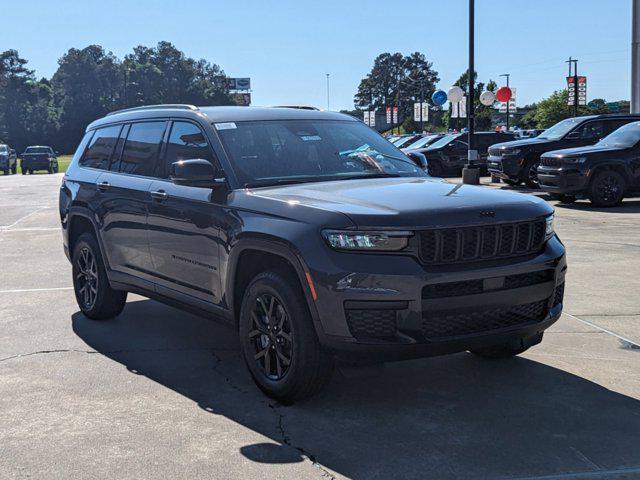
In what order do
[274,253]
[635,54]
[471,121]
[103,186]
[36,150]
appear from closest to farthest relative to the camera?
1. [274,253]
2. [103,186]
3. [471,121]
4. [635,54]
5. [36,150]

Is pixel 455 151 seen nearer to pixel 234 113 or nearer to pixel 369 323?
pixel 234 113

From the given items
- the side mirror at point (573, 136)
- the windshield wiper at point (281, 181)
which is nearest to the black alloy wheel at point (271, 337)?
the windshield wiper at point (281, 181)

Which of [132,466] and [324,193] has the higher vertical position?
[324,193]

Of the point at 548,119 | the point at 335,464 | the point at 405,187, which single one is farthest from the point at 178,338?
the point at 548,119

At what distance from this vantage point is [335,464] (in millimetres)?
4035

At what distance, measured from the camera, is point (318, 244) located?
4.50 metres

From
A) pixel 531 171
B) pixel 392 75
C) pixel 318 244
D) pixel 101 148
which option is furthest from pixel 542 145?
pixel 392 75

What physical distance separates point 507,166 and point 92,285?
50.6 ft

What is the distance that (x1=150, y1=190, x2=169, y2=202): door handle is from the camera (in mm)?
5988

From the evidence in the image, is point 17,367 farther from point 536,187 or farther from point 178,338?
point 536,187

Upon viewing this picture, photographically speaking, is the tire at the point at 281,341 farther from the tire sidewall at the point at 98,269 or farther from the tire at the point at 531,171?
the tire at the point at 531,171

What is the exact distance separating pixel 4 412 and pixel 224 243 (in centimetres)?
164

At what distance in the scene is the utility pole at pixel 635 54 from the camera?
24953mm

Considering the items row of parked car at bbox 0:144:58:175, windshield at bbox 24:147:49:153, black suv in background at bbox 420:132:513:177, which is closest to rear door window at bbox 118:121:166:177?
black suv in background at bbox 420:132:513:177
